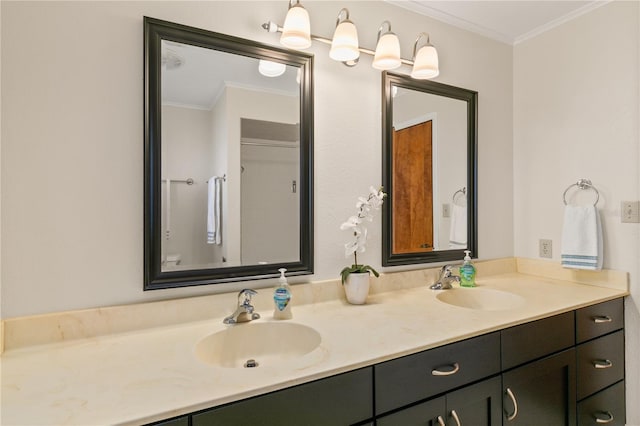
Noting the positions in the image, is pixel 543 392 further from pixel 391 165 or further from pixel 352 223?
pixel 391 165

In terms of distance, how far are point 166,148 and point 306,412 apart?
100 cm

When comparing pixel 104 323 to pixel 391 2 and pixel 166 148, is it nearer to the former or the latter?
pixel 166 148

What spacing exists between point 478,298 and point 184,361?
1.46 meters

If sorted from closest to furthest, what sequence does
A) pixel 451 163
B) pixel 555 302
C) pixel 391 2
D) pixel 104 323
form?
pixel 104 323, pixel 555 302, pixel 391 2, pixel 451 163

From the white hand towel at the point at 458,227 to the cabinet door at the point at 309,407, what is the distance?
1.23m

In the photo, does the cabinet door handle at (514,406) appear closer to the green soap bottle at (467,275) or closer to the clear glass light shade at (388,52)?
the green soap bottle at (467,275)

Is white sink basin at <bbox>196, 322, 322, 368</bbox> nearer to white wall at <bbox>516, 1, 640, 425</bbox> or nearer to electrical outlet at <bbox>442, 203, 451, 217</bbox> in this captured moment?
electrical outlet at <bbox>442, 203, 451, 217</bbox>

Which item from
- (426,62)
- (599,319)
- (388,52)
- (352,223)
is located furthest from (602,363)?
(388,52)

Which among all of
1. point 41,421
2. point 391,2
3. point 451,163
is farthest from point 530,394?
→ point 391,2

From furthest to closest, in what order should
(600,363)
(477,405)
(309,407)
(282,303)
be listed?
1. (600,363)
2. (282,303)
3. (477,405)
4. (309,407)

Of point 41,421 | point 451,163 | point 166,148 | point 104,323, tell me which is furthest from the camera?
point 451,163

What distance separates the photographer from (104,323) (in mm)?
1171

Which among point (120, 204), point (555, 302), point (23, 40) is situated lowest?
point (555, 302)

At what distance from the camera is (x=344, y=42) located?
4.91 feet
